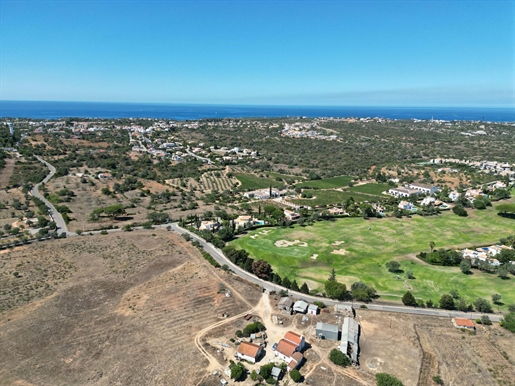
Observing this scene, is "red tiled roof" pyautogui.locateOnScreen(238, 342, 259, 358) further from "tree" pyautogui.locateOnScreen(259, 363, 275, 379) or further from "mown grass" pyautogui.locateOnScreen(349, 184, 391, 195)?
"mown grass" pyautogui.locateOnScreen(349, 184, 391, 195)

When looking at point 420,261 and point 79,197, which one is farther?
point 79,197

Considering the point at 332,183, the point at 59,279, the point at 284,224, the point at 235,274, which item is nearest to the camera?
the point at 59,279

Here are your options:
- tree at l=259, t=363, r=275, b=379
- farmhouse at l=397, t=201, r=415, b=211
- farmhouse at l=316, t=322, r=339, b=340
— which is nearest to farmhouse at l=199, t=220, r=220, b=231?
farmhouse at l=316, t=322, r=339, b=340

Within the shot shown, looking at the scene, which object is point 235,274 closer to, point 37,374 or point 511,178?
point 37,374

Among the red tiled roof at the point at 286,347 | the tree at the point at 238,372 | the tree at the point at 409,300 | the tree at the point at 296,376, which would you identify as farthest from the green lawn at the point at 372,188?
the tree at the point at 238,372

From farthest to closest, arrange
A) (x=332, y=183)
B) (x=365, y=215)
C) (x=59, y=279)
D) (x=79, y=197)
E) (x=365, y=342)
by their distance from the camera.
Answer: (x=332, y=183), (x=79, y=197), (x=365, y=215), (x=59, y=279), (x=365, y=342)

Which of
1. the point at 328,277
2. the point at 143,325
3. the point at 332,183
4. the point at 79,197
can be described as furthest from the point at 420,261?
the point at 79,197
